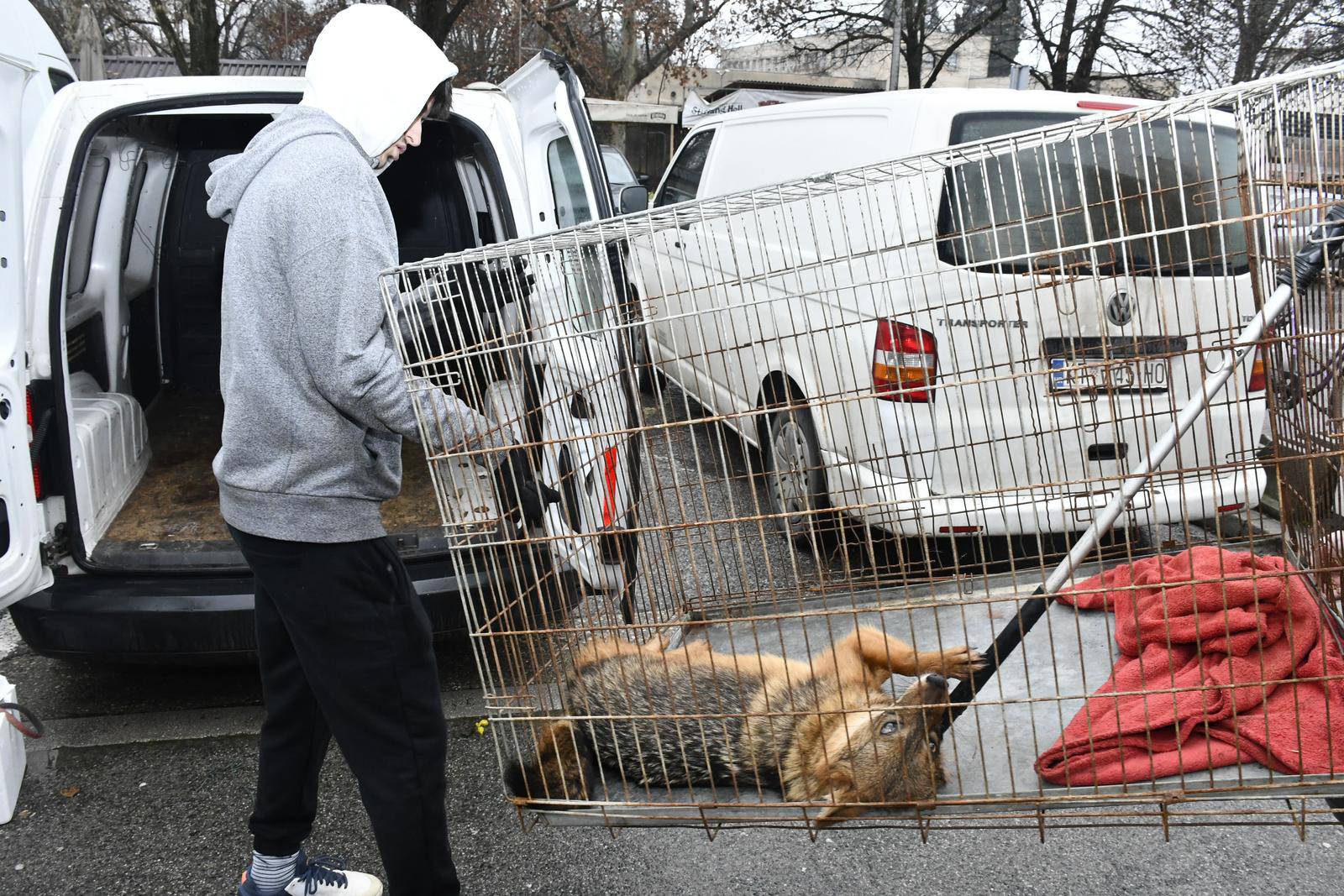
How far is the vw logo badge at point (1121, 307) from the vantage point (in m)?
2.54

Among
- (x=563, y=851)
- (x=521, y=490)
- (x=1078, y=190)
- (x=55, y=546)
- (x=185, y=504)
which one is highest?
(x=1078, y=190)

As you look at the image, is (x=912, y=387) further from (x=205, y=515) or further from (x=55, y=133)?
(x=205, y=515)

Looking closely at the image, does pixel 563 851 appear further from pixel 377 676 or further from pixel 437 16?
pixel 437 16

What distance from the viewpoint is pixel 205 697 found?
4.04 metres

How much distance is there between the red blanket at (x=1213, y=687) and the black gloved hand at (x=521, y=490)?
1.19m

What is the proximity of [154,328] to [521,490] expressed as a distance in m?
4.12

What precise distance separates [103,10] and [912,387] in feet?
71.8

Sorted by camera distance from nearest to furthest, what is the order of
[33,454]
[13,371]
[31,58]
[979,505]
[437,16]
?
[13,371] → [33,454] → [979,505] → [31,58] → [437,16]

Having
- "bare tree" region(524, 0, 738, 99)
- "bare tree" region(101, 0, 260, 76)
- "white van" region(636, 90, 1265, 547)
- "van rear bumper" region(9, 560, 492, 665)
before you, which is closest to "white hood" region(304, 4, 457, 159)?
"white van" region(636, 90, 1265, 547)

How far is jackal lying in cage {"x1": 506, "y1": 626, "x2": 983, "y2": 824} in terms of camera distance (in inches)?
95.0

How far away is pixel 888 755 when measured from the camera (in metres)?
2.46

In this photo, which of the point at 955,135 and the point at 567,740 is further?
the point at 955,135

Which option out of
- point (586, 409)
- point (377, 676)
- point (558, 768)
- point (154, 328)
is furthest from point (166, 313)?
point (558, 768)

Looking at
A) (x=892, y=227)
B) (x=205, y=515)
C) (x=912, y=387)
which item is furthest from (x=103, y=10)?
(x=912, y=387)
